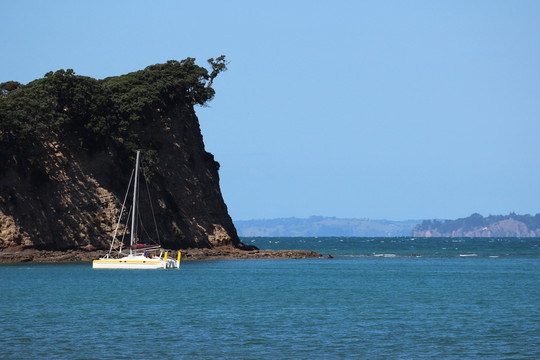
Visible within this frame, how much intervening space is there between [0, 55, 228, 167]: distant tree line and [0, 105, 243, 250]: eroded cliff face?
3.73 ft

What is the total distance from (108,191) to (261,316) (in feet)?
149

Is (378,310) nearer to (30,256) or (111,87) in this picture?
(30,256)

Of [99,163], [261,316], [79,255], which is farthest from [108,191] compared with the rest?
[261,316]

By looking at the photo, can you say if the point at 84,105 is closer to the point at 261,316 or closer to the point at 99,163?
the point at 99,163

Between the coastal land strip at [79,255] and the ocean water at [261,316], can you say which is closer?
the ocean water at [261,316]

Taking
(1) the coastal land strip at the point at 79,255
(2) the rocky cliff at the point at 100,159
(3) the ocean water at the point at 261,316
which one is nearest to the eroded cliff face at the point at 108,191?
(2) the rocky cliff at the point at 100,159

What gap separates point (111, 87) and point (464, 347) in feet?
213

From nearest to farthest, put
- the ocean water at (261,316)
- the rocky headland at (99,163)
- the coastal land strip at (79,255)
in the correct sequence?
the ocean water at (261,316) → the coastal land strip at (79,255) → the rocky headland at (99,163)

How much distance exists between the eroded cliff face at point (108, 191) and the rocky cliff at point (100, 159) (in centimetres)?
10

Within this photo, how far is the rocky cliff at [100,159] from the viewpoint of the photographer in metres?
73.5

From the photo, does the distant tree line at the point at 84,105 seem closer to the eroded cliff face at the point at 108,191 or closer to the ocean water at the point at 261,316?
the eroded cliff face at the point at 108,191

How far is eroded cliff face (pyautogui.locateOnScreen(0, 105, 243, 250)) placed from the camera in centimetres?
7356

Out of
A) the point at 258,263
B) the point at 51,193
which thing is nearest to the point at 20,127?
the point at 51,193

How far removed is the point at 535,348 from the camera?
28.0 m
